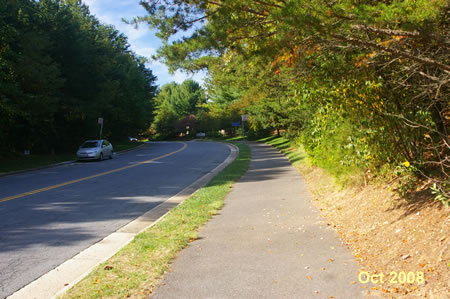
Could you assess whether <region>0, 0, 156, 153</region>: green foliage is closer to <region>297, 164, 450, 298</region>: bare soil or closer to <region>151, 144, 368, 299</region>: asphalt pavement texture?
<region>151, 144, 368, 299</region>: asphalt pavement texture

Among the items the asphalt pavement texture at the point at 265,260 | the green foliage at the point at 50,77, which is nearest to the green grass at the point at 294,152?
the asphalt pavement texture at the point at 265,260

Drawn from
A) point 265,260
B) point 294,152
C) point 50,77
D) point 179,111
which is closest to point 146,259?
point 265,260

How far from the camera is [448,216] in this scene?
188 inches

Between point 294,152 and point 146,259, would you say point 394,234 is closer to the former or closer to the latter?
point 146,259

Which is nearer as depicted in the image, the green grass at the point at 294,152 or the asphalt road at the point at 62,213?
the asphalt road at the point at 62,213

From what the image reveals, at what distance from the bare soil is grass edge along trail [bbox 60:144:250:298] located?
2377mm

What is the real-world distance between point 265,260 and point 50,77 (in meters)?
22.3

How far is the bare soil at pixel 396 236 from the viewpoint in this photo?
12.5ft

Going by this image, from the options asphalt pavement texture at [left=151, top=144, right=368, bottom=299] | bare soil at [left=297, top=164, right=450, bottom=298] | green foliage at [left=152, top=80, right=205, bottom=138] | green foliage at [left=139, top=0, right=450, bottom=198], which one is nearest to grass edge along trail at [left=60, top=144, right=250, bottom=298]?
asphalt pavement texture at [left=151, top=144, right=368, bottom=299]

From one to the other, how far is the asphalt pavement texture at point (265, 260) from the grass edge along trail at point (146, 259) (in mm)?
172

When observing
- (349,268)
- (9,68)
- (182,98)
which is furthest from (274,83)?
(182,98)

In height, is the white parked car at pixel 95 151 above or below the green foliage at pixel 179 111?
below

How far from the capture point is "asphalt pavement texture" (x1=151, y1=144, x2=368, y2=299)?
4.02 m

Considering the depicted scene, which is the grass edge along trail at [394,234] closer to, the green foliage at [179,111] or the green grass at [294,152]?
the green grass at [294,152]
